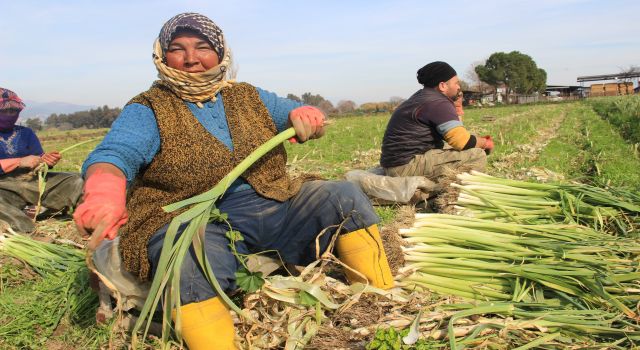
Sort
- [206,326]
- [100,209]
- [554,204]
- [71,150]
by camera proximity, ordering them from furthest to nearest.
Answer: [71,150]
[554,204]
[206,326]
[100,209]

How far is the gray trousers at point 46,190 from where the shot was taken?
4.70 m

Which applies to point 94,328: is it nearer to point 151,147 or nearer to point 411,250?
point 151,147

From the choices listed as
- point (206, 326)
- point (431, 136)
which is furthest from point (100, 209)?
point (431, 136)

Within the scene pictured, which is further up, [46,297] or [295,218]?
[295,218]

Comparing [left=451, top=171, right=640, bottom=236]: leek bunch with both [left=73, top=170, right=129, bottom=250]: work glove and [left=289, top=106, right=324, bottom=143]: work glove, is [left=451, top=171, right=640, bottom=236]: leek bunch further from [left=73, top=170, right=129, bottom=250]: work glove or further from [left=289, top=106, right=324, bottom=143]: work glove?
[left=73, top=170, right=129, bottom=250]: work glove

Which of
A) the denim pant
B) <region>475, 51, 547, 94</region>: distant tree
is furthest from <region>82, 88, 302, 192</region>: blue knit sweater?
<region>475, 51, 547, 94</region>: distant tree

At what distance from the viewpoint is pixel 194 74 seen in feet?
7.18

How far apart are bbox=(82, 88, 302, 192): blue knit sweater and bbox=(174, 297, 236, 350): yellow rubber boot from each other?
0.59 m

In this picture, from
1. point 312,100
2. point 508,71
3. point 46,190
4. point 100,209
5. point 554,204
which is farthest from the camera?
point 508,71

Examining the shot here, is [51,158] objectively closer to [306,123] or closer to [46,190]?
[46,190]

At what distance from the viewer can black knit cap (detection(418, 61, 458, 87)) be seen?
182 inches

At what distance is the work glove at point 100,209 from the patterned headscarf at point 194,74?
596mm

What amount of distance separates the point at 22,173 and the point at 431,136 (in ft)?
13.6

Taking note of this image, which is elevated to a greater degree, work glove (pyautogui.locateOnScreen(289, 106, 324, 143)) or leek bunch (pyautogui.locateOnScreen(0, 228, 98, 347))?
work glove (pyautogui.locateOnScreen(289, 106, 324, 143))
